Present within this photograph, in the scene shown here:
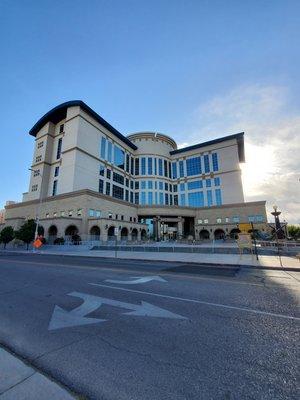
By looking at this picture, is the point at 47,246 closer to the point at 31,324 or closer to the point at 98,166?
the point at 98,166

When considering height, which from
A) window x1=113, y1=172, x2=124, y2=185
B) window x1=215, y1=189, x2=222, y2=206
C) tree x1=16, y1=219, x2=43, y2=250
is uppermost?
window x1=113, y1=172, x2=124, y2=185

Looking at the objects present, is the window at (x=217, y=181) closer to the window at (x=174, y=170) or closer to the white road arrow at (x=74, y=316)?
the window at (x=174, y=170)

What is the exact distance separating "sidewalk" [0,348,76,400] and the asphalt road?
164 mm

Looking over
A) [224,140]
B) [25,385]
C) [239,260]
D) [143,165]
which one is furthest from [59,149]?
[25,385]

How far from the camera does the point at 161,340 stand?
359 centimetres

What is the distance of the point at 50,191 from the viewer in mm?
55062

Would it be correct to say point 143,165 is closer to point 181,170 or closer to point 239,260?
point 181,170

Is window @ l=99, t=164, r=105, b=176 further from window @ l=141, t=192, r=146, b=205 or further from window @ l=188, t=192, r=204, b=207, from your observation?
window @ l=188, t=192, r=204, b=207

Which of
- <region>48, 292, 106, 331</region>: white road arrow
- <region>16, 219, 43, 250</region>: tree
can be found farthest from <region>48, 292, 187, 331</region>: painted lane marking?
<region>16, 219, 43, 250</region>: tree

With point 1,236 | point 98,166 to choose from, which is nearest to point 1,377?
point 1,236

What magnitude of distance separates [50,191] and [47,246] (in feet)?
71.5

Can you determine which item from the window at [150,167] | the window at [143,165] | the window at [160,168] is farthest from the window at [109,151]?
the window at [160,168]

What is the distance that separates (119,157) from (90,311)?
6438 cm

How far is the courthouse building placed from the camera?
4769cm
